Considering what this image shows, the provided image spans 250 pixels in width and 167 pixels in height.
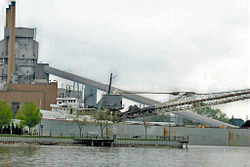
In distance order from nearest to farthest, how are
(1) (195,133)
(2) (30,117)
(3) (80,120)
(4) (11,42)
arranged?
(2) (30,117) → (3) (80,120) → (1) (195,133) → (4) (11,42)

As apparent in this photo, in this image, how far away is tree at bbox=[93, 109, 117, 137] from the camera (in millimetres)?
95044

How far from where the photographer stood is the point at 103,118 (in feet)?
318

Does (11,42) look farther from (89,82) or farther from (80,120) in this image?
(80,120)

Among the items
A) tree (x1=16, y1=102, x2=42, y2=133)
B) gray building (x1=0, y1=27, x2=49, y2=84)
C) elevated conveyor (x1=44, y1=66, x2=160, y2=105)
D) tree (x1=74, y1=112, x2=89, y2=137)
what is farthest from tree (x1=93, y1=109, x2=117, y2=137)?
gray building (x1=0, y1=27, x2=49, y2=84)

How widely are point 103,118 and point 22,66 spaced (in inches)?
1687

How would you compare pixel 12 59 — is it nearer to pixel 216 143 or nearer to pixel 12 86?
pixel 12 86

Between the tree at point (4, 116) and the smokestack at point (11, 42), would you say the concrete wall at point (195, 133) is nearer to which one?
the tree at point (4, 116)

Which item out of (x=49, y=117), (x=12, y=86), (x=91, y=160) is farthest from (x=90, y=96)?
(x=91, y=160)

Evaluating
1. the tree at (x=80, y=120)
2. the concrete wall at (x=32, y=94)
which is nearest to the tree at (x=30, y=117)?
the tree at (x=80, y=120)

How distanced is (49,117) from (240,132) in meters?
37.8

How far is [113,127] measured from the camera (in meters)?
99.6

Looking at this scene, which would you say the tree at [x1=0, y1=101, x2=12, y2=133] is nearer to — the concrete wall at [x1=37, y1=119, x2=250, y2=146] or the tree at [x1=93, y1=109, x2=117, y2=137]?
the concrete wall at [x1=37, y1=119, x2=250, y2=146]

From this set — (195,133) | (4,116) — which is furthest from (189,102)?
(4,116)

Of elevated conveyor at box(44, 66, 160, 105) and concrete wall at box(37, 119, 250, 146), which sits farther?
elevated conveyor at box(44, 66, 160, 105)
